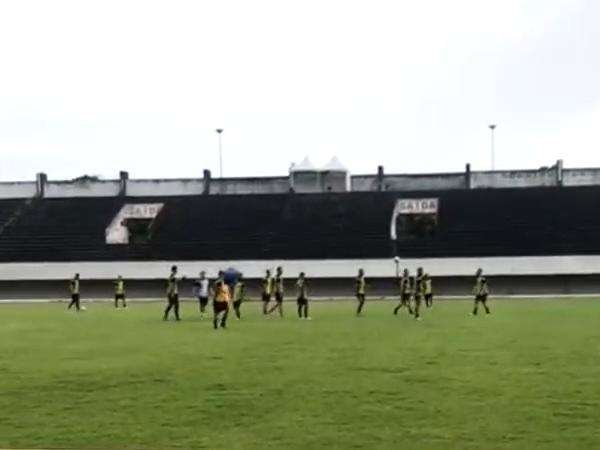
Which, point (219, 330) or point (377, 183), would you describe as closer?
point (219, 330)

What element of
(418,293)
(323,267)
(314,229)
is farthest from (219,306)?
(314,229)

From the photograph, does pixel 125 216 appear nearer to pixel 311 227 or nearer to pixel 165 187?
pixel 165 187

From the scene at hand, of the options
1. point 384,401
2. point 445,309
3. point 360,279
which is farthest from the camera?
point 445,309

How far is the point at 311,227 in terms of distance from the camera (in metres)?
55.7

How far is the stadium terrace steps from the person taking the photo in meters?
52.1

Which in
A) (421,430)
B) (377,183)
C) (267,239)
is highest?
(377,183)

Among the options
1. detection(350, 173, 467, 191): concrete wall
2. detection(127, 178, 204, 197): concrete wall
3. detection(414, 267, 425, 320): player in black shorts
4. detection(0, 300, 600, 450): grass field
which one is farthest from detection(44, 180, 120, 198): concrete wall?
detection(0, 300, 600, 450): grass field

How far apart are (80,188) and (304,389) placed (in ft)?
178

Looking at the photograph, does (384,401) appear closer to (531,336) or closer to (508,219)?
(531,336)

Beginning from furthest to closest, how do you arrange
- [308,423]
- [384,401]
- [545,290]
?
[545,290]
[384,401]
[308,423]

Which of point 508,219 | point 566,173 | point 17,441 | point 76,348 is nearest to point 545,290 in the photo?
point 508,219

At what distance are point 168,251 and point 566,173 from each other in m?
26.2

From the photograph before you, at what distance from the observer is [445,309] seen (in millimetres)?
34844

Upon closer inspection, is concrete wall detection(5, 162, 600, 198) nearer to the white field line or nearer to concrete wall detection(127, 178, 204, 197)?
concrete wall detection(127, 178, 204, 197)
